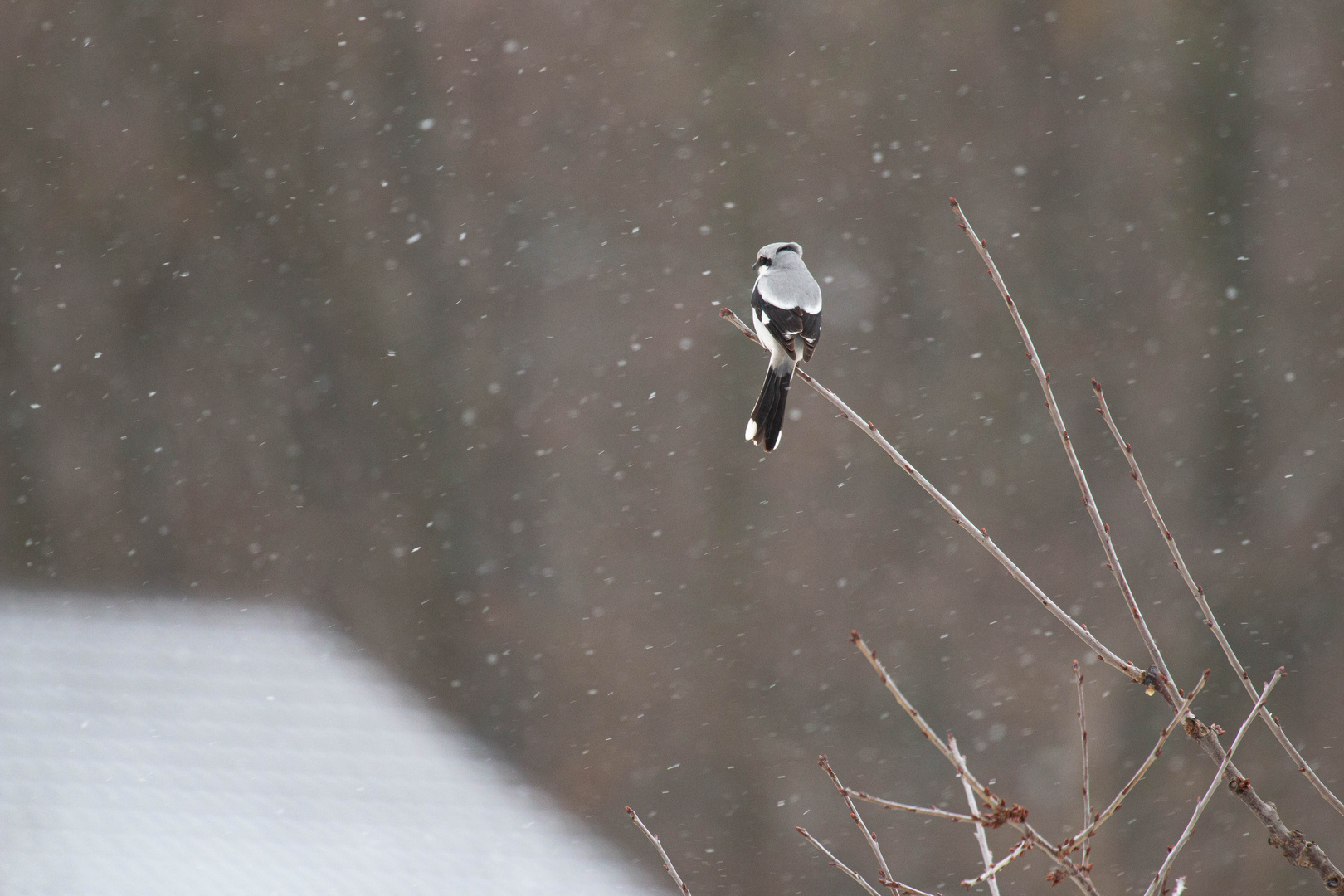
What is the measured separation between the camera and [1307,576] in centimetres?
646

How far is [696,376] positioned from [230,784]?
426 cm

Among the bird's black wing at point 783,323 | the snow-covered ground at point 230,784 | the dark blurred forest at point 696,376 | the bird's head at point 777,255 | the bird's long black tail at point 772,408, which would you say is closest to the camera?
the bird's long black tail at point 772,408

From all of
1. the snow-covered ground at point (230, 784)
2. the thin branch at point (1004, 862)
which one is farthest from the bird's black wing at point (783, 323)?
the snow-covered ground at point (230, 784)

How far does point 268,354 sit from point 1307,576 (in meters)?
7.86

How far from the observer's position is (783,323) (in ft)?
9.63

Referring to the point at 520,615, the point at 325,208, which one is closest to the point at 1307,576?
the point at 520,615

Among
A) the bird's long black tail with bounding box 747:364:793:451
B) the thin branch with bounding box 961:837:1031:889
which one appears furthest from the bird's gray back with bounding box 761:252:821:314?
the thin branch with bounding box 961:837:1031:889

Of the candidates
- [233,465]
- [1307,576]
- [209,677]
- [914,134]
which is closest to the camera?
[209,677]

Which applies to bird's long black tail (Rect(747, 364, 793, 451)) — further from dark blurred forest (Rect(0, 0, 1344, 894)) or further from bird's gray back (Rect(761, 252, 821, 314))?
dark blurred forest (Rect(0, 0, 1344, 894))

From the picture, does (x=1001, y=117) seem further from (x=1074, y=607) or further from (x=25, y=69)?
(x=25, y=69)

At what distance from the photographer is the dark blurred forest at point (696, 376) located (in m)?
6.61

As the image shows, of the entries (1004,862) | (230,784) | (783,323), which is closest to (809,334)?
(783,323)

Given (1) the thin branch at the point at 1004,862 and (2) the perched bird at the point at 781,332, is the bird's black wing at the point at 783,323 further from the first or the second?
(1) the thin branch at the point at 1004,862

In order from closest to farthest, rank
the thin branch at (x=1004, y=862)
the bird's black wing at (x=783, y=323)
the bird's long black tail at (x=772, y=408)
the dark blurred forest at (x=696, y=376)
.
A: the thin branch at (x=1004, y=862), the bird's long black tail at (x=772, y=408), the bird's black wing at (x=783, y=323), the dark blurred forest at (x=696, y=376)
